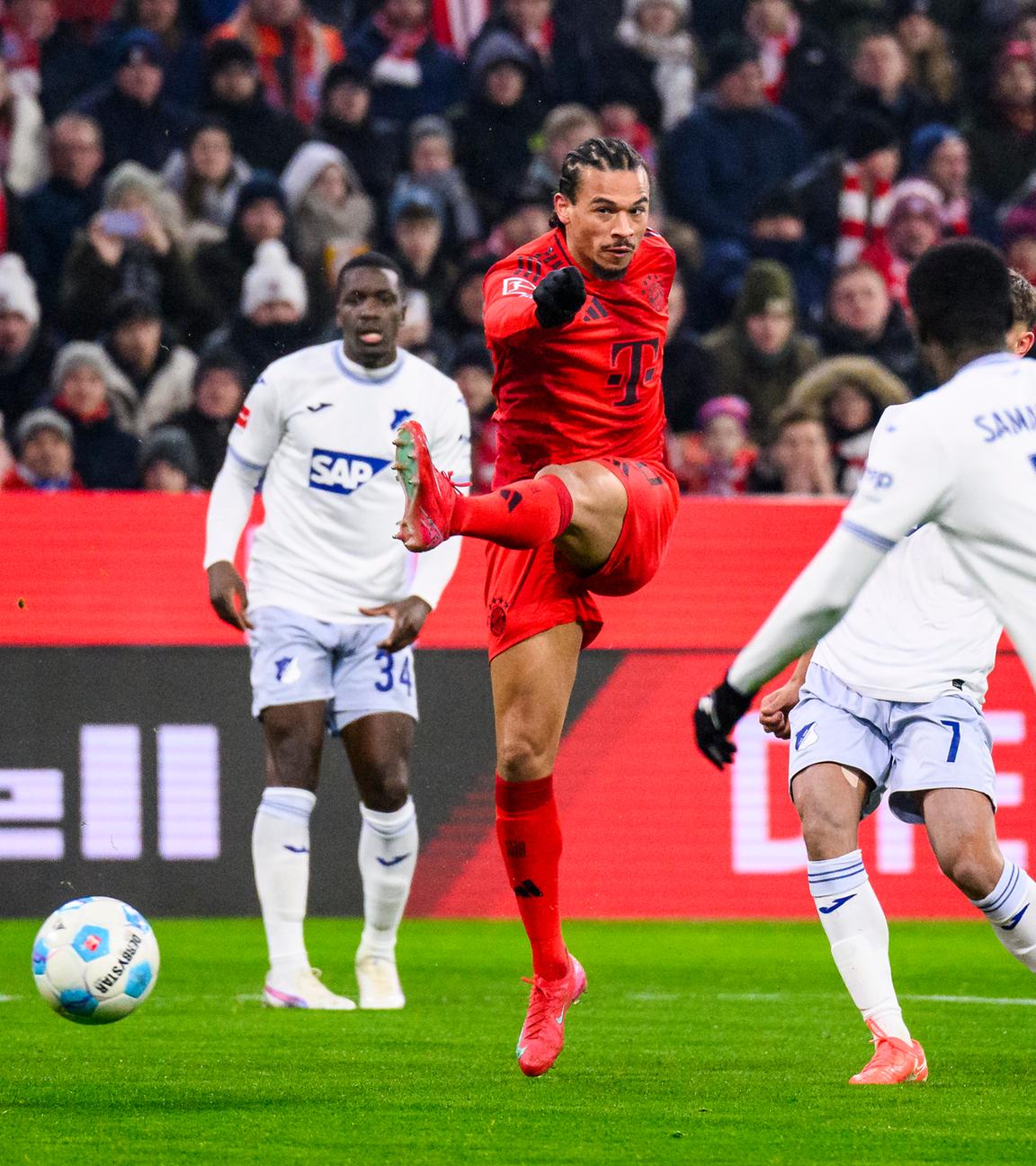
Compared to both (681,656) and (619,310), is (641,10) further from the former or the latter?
(619,310)

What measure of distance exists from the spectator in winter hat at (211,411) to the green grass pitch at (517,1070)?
2908mm

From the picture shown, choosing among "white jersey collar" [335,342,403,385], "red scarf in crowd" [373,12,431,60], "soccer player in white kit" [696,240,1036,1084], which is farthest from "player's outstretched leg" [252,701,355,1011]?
"red scarf in crowd" [373,12,431,60]

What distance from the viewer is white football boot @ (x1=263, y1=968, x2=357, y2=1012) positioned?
7043mm

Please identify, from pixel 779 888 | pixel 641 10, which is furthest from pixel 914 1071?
pixel 641 10

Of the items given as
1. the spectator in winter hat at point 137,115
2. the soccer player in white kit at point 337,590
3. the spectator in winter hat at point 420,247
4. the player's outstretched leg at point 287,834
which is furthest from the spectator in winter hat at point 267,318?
the player's outstretched leg at point 287,834

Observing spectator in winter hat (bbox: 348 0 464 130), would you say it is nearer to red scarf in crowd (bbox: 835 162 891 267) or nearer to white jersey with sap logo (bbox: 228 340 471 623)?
red scarf in crowd (bbox: 835 162 891 267)

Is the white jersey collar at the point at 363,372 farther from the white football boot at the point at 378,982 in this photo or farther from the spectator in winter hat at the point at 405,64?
the spectator in winter hat at the point at 405,64

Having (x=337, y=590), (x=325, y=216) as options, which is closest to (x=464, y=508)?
(x=337, y=590)

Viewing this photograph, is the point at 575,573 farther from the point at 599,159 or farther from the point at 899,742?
the point at 599,159

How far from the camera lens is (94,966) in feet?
17.7

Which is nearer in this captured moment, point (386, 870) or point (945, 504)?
point (945, 504)

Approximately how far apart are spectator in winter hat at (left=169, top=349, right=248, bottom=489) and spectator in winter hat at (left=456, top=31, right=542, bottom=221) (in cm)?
267

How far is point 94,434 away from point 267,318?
4.26 ft

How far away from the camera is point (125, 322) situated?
11.3 metres
